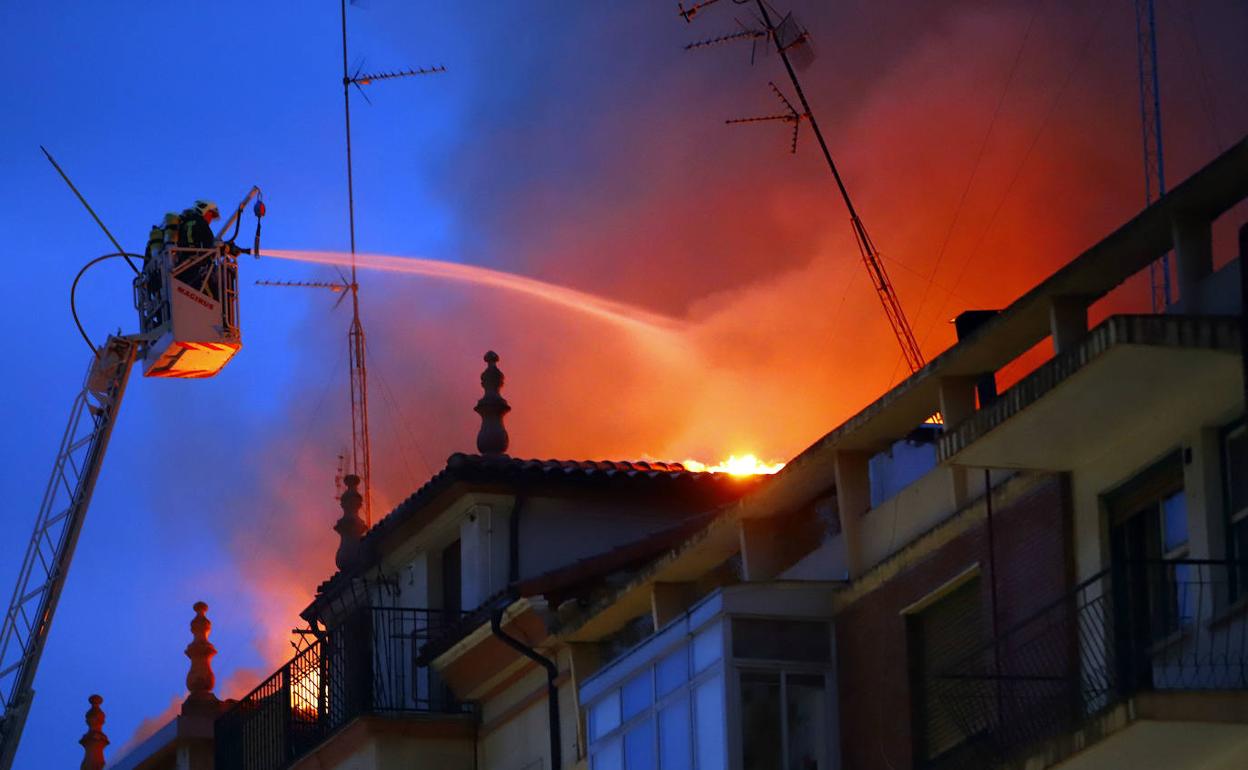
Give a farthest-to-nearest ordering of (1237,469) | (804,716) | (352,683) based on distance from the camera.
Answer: (352,683), (804,716), (1237,469)

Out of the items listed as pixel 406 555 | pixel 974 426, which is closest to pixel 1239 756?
pixel 974 426

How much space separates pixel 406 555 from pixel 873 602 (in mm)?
13212

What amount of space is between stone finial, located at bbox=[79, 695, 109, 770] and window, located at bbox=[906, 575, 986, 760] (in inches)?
1012

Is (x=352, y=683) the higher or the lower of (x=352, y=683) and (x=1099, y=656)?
the higher

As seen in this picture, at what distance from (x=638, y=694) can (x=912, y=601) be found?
3367 millimetres

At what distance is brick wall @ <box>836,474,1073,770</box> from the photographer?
832 inches

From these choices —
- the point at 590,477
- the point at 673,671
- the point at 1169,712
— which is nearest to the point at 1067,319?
the point at 1169,712

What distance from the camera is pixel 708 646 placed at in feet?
79.5

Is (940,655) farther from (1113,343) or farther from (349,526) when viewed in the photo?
(349,526)

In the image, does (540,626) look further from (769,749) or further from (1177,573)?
(1177,573)

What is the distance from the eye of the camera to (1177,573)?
1952cm

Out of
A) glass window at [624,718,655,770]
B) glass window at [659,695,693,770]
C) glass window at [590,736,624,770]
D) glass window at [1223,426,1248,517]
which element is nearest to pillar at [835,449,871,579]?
glass window at [659,695,693,770]

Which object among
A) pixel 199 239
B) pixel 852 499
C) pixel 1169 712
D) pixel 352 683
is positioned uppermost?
pixel 199 239

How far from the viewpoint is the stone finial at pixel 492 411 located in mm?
34562
